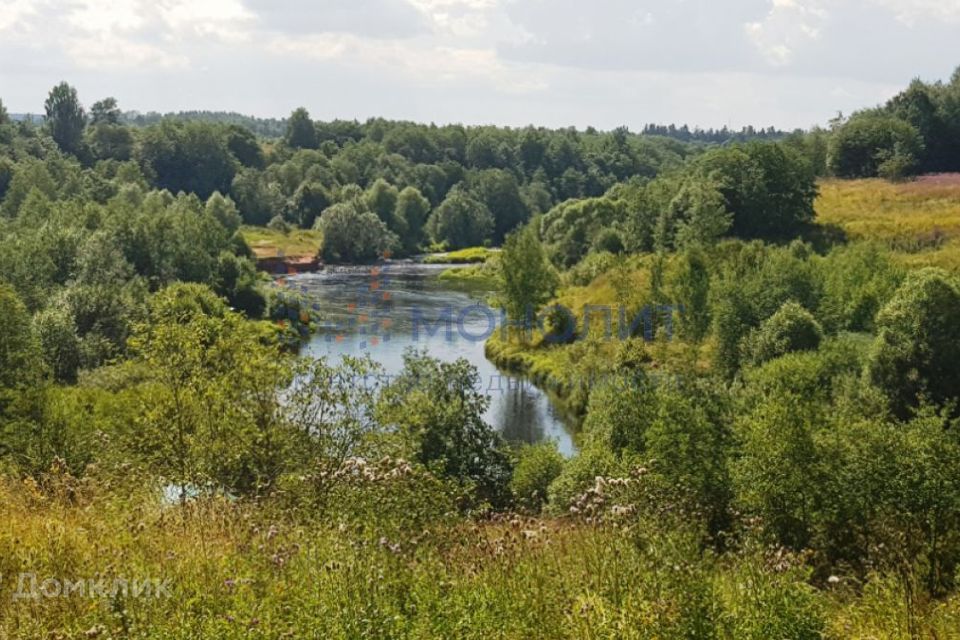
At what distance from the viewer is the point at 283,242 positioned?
101m

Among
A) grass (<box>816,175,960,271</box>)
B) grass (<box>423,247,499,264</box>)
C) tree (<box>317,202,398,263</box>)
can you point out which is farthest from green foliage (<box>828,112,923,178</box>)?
tree (<box>317,202,398,263</box>)

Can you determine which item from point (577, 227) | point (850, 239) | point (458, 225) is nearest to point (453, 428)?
point (850, 239)

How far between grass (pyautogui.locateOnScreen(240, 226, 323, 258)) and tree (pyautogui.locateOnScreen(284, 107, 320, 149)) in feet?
177

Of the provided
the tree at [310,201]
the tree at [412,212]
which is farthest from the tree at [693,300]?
the tree at [310,201]

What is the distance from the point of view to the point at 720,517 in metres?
21.1

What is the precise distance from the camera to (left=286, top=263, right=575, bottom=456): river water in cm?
4150

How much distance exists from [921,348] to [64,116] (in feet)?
448

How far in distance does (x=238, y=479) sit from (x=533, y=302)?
39.0 meters

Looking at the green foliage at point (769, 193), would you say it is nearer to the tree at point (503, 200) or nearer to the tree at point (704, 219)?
the tree at point (704, 219)

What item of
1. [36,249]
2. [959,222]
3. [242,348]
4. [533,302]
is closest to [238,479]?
[242,348]

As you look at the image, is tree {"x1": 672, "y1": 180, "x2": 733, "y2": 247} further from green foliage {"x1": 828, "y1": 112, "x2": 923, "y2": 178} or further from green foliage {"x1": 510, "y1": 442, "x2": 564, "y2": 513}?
green foliage {"x1": 510, "y1": 442, "x2": 564, "y2": 513}

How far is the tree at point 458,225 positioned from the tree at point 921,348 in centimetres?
8694

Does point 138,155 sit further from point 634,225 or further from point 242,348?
point 242,348

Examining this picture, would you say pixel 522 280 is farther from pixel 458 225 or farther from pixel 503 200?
pixel 503 200
